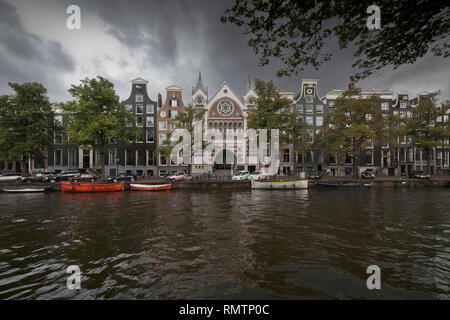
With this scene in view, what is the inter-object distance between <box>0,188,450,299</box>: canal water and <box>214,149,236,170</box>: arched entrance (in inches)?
1252

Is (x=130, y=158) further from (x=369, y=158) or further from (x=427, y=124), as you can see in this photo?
(x=427, y=124)

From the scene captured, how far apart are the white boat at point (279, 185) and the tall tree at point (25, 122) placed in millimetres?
35468

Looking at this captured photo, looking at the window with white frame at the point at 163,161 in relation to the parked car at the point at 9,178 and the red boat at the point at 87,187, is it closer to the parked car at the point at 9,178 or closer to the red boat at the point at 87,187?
the red boat at the point at 87,187

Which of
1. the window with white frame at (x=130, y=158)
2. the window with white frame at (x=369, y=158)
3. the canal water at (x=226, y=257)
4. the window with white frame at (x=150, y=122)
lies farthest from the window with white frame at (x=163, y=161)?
the window with white frame at (x=369, y=158)

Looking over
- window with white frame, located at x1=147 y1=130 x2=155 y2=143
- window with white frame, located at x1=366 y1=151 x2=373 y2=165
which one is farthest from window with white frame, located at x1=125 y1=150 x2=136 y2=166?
window with white frame, located at x1=366 y1=151 x2=373 y2=165

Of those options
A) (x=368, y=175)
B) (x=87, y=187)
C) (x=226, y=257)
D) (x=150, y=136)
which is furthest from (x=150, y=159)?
(x=368, y=175)

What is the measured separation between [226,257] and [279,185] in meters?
20.1

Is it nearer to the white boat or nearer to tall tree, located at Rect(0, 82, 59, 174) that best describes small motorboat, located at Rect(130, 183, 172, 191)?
the white boat

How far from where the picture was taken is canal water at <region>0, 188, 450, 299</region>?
4.43 metres

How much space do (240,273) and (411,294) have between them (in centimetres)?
411

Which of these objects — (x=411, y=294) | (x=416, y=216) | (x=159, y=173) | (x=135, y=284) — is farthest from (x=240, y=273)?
(x=159, y=173)

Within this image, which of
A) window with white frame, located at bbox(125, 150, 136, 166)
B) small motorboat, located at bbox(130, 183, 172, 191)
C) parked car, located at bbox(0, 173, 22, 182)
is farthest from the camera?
window with white frame, located at bbox(125, 150, 136, 166)
